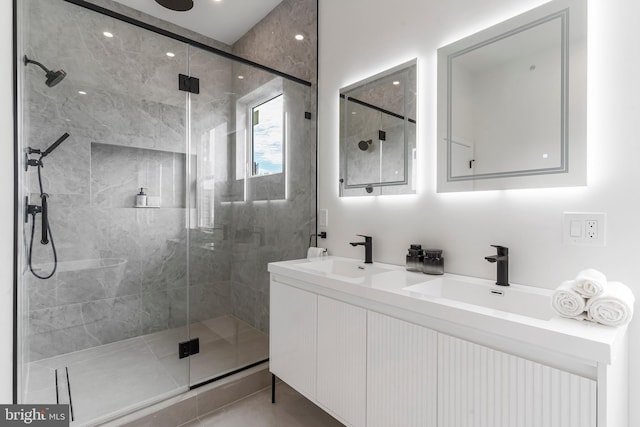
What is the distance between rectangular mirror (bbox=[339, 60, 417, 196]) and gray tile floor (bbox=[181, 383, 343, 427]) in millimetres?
1348

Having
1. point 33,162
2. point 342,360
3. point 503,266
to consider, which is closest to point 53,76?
point 33,162

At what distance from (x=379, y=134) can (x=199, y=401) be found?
75.3 inches

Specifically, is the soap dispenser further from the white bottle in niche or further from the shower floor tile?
the white bottle in niche

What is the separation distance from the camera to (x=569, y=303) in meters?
0.89

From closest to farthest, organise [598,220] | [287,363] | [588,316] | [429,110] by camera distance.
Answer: [588,316], [598,220], [429,110], [287,363]

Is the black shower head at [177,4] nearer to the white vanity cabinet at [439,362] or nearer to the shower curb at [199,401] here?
the white vanity cabinet at [439,362]

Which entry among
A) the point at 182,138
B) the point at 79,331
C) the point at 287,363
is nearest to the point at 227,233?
the point at 182,138

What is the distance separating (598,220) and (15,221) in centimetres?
224

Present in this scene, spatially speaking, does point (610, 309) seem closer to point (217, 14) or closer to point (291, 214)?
point (291, 214)

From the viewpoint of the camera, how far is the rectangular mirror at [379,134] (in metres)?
1.66

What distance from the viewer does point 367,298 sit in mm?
1269

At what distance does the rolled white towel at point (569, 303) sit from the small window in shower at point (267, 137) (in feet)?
5.86

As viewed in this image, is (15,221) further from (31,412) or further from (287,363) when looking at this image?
(287,363)

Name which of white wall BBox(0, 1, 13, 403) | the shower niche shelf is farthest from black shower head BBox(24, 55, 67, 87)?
white wall BBox(0, 1, 13, 403)
